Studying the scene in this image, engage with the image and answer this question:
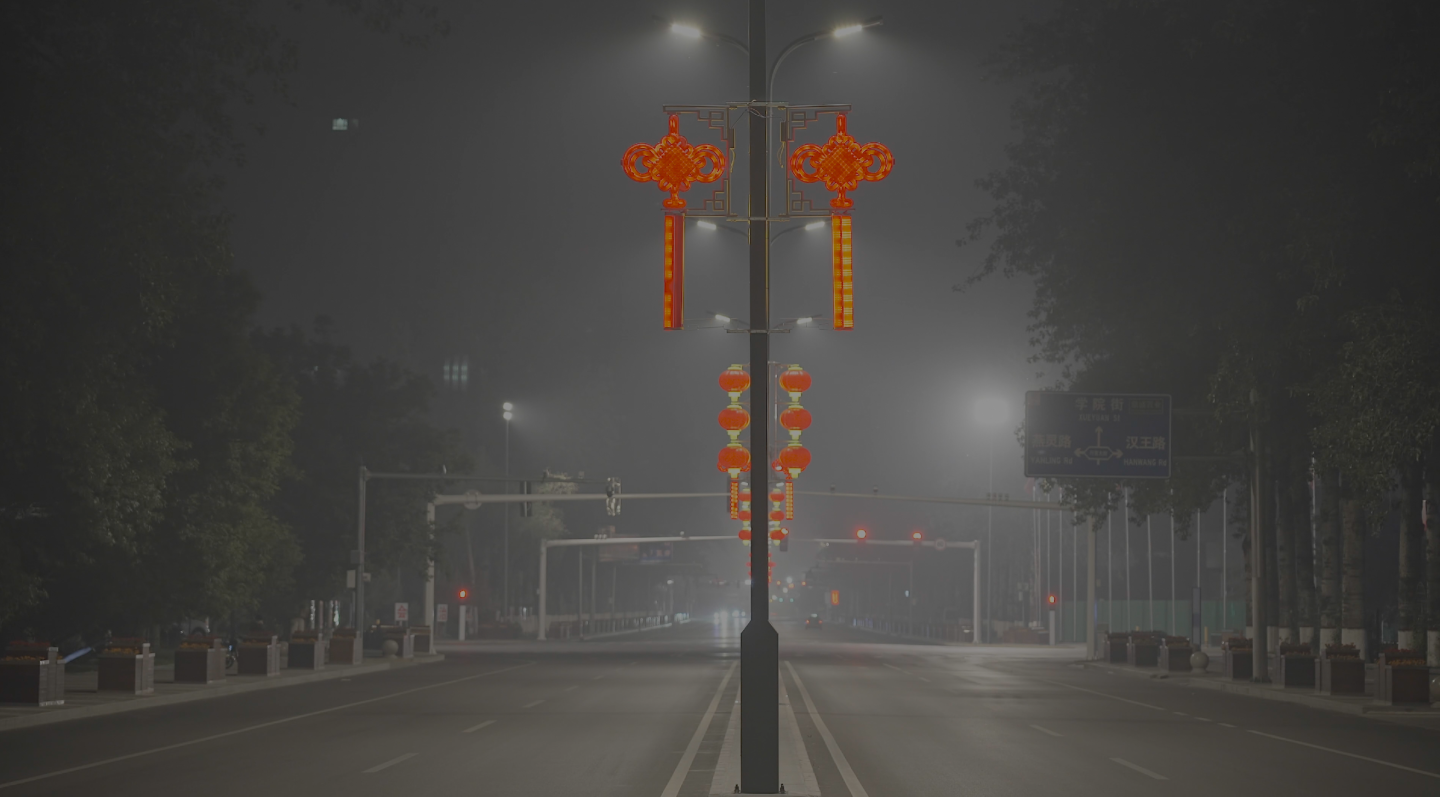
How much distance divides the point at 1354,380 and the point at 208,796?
22.6 metres

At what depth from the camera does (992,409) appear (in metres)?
78.1

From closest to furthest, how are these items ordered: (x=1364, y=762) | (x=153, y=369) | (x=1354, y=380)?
(x=1364, y=762)
(x=1354, y=380)
(x=153, y=369)

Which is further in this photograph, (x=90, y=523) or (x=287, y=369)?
(x=287, y=369)

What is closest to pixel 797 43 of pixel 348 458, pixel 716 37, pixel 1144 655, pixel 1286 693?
pixel 716 37

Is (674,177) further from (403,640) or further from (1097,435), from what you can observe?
(403,640)

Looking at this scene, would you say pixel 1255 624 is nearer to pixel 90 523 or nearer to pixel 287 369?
pixel 90 523

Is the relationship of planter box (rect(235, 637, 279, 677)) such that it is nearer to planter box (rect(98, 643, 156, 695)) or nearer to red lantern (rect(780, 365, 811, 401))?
planter box (rect(98, 643, 156, 695))

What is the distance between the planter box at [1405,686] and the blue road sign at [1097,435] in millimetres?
11461

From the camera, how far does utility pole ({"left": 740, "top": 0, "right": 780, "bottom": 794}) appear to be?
13.0m

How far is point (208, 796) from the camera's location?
14.7m

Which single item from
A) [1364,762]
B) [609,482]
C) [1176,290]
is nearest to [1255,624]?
[1176,290]

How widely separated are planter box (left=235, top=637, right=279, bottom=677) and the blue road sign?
71.0 feet

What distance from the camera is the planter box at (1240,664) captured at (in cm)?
4056

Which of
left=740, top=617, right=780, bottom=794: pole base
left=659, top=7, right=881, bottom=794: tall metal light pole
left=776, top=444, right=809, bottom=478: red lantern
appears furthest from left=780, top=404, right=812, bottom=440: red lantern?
left=740, top=617, right=780, bottom=794: pole base
